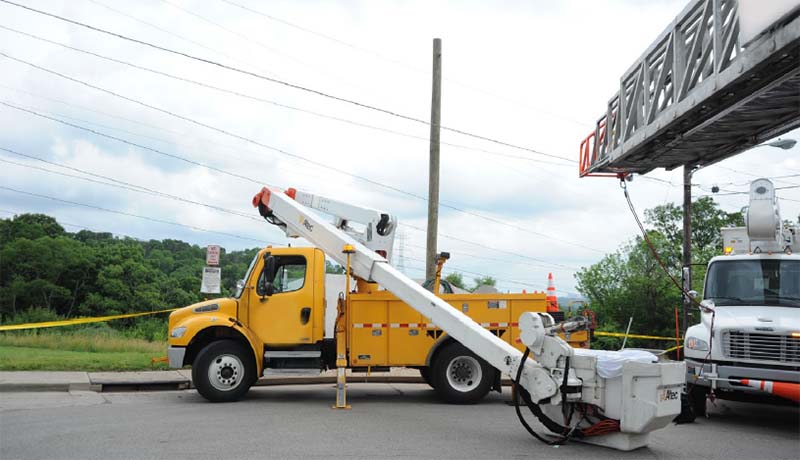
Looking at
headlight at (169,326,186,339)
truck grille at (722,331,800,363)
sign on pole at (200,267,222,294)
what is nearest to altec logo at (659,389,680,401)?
truck grille at (722,331,800,363)

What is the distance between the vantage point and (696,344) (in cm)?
989

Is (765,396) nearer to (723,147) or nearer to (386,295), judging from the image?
(723,147)

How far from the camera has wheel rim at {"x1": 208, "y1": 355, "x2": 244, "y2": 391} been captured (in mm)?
10977

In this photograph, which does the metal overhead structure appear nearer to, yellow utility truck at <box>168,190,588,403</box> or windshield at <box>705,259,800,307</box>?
windshield at <box>705,259,800,307</box>

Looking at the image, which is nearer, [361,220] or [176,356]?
[176,356]

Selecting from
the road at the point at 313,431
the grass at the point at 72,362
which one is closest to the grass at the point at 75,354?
the grass at the point at 72,362

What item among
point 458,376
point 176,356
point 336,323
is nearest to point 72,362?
point 176,356

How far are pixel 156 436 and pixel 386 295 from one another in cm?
443

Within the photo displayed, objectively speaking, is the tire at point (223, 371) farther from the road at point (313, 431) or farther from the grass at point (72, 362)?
the grass at point (72, 362)

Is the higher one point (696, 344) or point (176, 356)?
point (696, 344)

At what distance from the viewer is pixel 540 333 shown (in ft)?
26.3

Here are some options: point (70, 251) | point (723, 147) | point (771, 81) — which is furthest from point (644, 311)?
point (70, 251)

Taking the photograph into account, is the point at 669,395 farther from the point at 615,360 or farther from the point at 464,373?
the point at 464,373

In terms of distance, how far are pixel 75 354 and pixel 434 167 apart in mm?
9672
